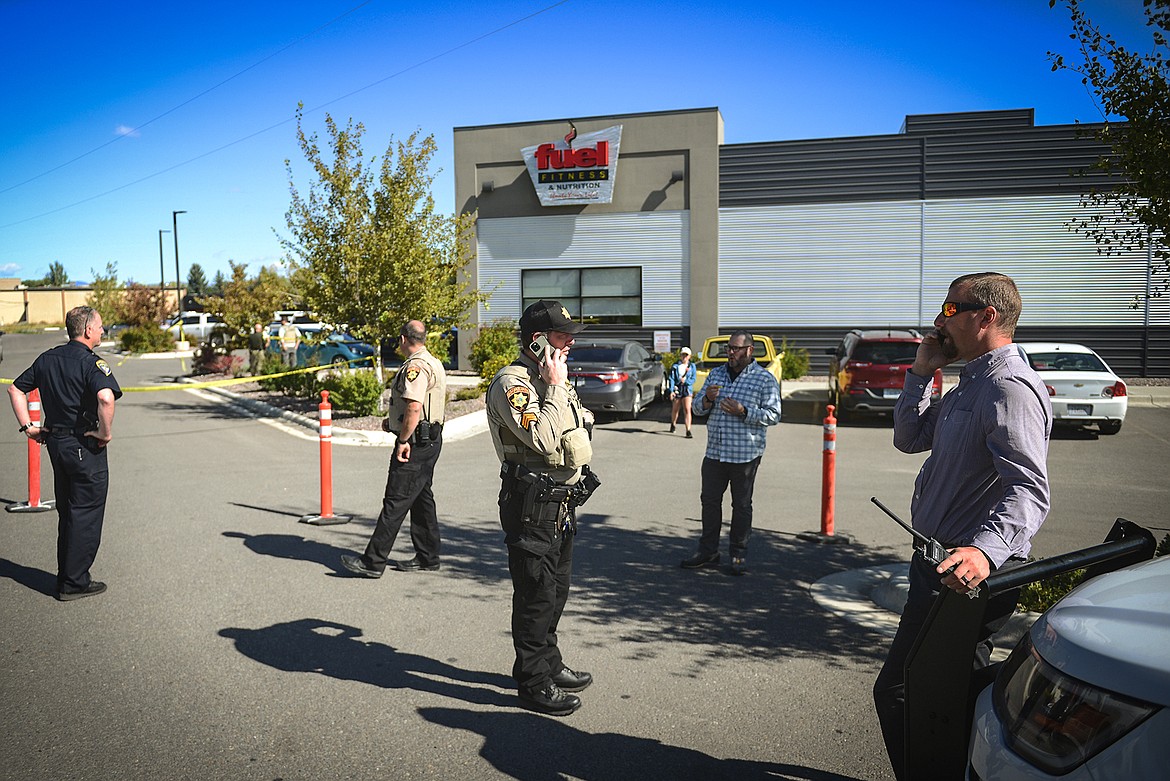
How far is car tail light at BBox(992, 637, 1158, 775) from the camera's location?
1.92 meters

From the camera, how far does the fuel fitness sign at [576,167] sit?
25.3 metres

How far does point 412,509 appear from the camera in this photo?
22.7 feet

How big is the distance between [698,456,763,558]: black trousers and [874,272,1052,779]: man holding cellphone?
10.4ft

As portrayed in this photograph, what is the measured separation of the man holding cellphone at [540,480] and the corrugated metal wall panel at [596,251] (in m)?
20.9

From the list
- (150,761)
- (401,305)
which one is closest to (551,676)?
(150,761)

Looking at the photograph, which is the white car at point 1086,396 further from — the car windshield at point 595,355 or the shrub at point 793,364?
the shrub at point 793,364

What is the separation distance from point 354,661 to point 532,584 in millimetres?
1392

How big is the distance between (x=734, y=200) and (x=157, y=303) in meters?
31.8

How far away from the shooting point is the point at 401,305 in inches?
655

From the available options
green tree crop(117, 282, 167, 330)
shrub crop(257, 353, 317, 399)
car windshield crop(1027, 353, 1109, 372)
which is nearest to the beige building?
green tree crop(117, 282, 167, 330)

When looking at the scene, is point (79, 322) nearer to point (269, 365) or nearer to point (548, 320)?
point (548, 320)

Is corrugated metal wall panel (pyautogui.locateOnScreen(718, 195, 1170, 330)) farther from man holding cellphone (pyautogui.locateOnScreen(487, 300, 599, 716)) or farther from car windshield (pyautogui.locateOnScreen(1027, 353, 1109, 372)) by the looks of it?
man holding cellphone (pyautogui.locateOnScreen(487, 300, 599, 716))

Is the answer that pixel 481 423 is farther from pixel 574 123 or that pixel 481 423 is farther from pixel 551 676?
pixel 574 123

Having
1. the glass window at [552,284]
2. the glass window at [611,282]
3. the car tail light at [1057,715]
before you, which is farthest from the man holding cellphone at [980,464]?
the glass window at [552,284]
